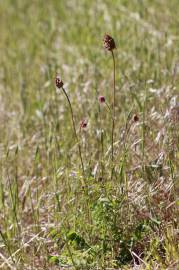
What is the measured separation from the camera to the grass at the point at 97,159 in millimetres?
3119

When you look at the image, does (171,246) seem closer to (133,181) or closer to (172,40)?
(133,181)

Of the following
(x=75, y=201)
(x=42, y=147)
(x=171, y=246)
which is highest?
(x=42, y=147)

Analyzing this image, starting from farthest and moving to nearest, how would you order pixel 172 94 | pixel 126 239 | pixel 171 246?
pixel 172 94 → pixel 126 239 → pixel 171 246

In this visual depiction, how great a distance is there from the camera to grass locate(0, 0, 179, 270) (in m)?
3.12

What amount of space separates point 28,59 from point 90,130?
2190 mm

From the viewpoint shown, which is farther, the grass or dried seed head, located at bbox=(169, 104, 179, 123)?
dried seed head, located at bbox=(169, 104, 179, 123)

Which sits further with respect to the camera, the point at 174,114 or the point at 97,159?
the point at 97,159

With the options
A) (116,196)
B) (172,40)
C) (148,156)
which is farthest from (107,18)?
(116,196)

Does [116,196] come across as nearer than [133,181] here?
Yes

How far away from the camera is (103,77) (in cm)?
456

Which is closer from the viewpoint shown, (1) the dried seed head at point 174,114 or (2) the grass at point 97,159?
(2) the grass at point 97,159

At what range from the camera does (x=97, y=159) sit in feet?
12.0

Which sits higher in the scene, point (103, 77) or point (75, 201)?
point (103, 77)

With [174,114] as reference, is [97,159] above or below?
below
